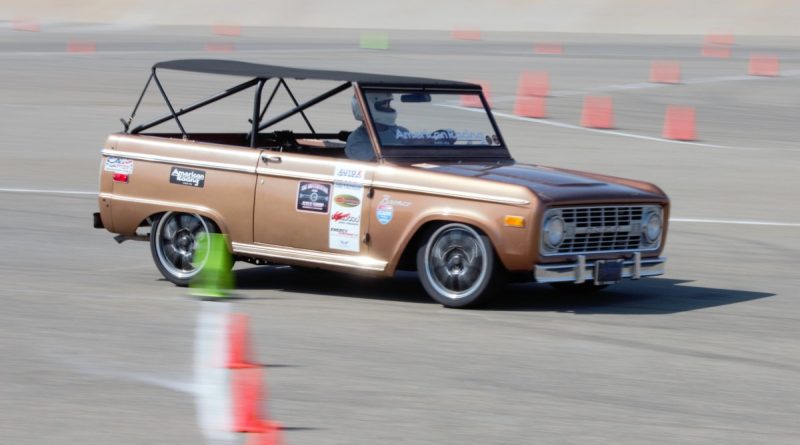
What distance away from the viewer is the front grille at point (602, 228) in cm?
901

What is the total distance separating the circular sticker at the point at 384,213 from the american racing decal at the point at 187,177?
1452 mm

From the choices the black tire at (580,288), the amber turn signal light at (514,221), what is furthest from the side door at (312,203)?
the black tire at (580,288)

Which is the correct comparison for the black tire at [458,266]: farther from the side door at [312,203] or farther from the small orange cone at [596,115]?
the small orange cone at [596,115]

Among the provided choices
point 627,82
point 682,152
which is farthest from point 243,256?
point 627,82

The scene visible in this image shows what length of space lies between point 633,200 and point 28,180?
30.8 feet

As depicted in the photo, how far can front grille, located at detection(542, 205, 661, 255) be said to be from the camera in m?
9.01

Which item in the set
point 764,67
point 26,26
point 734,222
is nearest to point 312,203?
point 734,222

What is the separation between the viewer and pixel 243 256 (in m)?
10.0

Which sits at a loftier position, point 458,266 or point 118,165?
point 118,165

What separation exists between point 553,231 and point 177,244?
2990 millimetres

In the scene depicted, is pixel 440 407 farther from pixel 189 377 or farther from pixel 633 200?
pixel 633 200

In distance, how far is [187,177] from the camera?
1003 centimetres

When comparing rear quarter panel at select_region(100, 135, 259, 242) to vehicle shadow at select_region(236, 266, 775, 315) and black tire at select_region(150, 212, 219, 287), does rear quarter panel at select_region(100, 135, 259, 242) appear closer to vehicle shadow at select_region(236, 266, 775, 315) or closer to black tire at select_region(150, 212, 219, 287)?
black tire at select_region(150, 212, 219, 287)

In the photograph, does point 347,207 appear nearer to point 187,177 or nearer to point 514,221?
point 514,221
